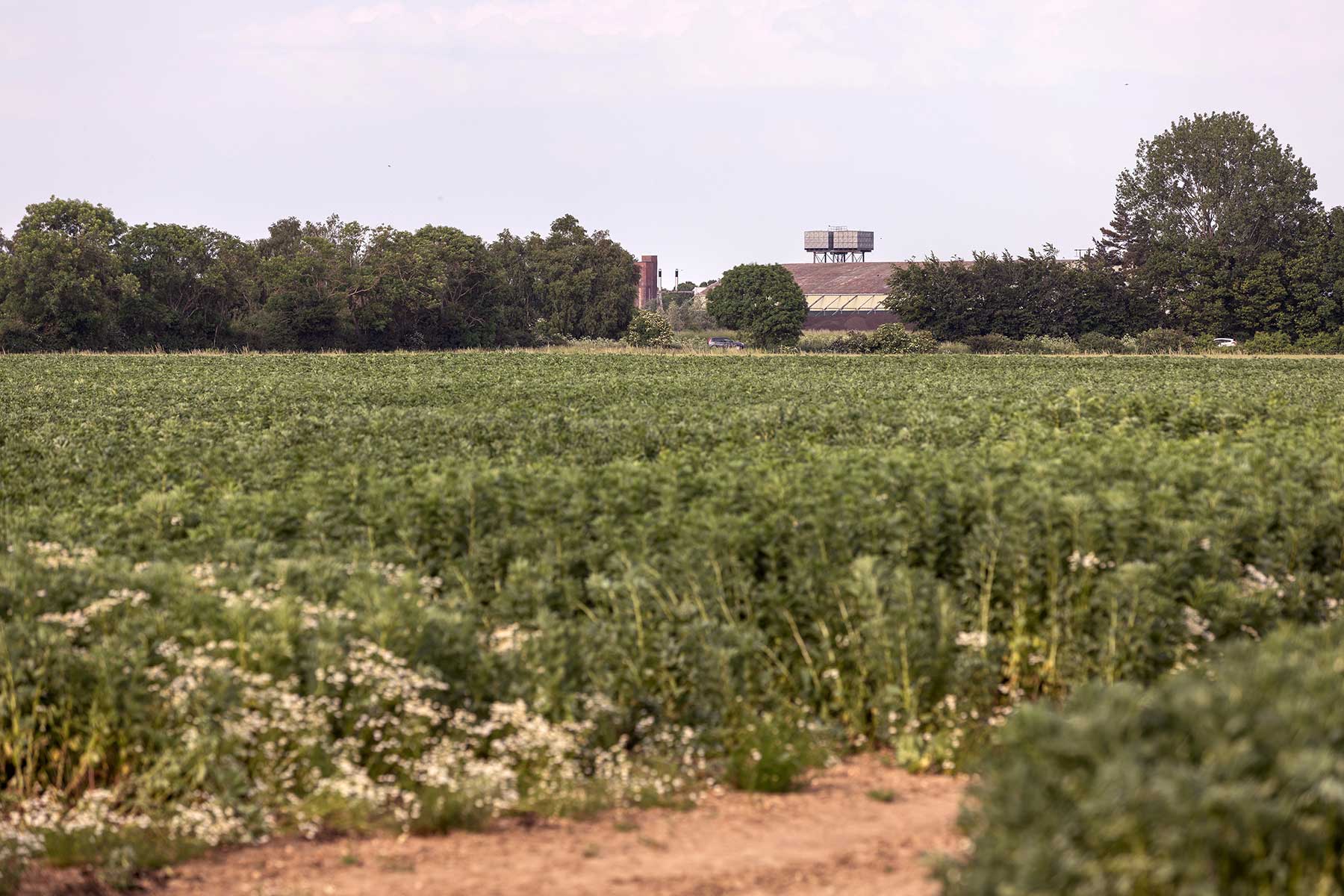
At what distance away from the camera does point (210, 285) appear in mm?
72438

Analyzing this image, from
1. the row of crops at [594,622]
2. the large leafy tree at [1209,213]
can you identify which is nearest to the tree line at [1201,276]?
the large leafy tree at [1209,213]

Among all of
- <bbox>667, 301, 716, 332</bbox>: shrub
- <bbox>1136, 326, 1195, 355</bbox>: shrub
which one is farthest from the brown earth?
<bbox>667, 301, 716, 332</bbox>: shrub

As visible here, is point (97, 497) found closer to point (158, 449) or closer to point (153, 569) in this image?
point (158, 449)

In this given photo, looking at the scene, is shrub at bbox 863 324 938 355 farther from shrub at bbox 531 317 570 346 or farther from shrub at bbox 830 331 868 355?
shrub at bbox 531 317 570 346

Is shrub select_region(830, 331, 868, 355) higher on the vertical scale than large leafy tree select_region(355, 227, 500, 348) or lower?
lower

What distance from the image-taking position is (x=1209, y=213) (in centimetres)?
9112

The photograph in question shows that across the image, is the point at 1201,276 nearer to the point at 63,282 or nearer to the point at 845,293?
the point at 845,293

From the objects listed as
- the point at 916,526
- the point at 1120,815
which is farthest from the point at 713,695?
the point at 1120,815

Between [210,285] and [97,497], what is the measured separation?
63266 mm

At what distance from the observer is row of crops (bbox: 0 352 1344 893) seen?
6609mm

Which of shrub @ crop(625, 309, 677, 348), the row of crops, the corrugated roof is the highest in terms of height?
the corrugated roof

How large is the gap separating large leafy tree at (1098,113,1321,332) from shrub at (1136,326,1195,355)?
7.91m

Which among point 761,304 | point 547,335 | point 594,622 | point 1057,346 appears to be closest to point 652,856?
point 594,622

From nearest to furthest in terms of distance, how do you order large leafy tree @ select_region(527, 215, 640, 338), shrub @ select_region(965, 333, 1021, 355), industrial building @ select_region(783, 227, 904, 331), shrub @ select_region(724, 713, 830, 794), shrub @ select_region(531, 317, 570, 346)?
shrub @ select_region(724, 713, 830, 794), shrub @ select_region(965, 333, 1021, 355), shrub @ select_region(531, 317, 570, 346), large leafy tree @ select_region(527, 215, 640, 338), industrial building @ select_region(783, 227, 904, 331)
